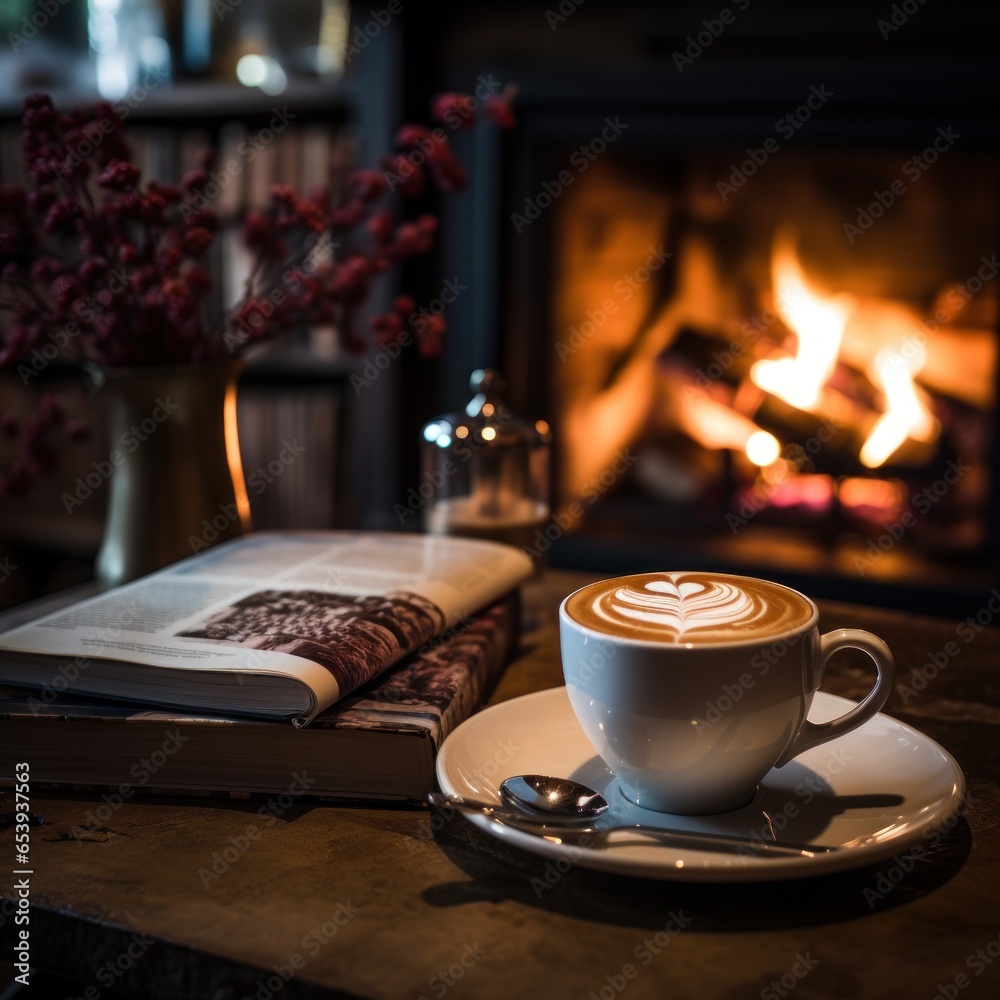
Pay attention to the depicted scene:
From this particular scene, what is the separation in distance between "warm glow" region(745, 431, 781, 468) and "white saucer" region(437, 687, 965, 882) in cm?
142

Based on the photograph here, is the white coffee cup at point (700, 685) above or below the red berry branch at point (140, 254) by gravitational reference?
below

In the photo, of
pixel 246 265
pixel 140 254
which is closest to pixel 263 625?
pixel 140 254

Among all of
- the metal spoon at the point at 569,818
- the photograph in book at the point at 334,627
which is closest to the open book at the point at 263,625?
the photograph in book at the point at 334,627

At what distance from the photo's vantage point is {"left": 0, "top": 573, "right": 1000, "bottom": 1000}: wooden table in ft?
1.68

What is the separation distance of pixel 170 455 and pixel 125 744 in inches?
14.1

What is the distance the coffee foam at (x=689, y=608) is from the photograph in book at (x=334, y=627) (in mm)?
147

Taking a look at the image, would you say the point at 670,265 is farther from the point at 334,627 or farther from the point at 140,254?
the point at 334,627

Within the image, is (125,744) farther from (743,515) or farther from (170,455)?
(743,515)

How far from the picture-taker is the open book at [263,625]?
69 cm

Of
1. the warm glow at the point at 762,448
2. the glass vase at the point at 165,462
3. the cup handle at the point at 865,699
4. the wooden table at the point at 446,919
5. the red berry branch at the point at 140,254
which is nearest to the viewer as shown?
the wooden table at the point at 446,919

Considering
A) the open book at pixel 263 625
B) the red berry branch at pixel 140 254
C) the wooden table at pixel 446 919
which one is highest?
the red berry branch at pixel 140 254

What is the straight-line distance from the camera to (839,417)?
2.08 m

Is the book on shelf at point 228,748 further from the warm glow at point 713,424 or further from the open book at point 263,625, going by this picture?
the warm glow at point 713,424

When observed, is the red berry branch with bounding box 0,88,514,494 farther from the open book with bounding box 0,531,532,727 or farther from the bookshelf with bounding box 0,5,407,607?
the bookshelf with bounding box 0,5,407,607
